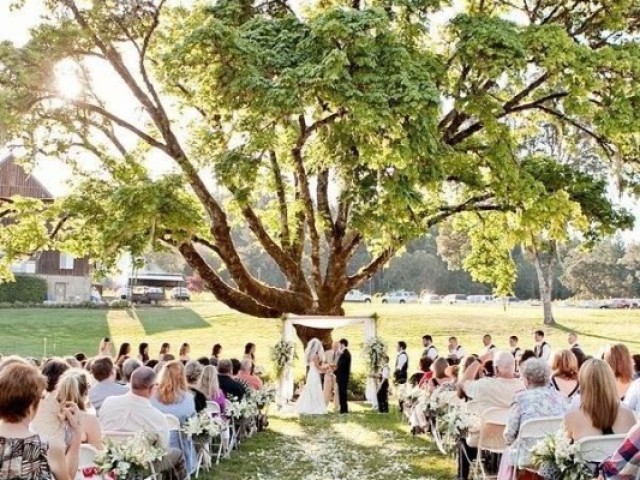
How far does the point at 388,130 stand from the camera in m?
14.1

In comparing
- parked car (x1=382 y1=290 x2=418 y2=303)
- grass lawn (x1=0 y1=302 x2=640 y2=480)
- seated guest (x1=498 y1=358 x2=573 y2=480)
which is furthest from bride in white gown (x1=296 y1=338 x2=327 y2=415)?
parked car (x1=382 y1=290 x2=418 y2=303)

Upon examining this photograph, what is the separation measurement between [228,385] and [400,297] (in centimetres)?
6034

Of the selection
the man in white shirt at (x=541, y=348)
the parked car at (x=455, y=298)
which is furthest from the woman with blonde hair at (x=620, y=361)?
the parked car at (x=455, y=298)

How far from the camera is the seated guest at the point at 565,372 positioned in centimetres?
810

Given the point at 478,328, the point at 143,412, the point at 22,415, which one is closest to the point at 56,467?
the point at 22,415

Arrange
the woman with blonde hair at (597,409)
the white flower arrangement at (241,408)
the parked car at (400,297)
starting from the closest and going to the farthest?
the woman with blonde hair at (597,409) < the white flower arrangement at (241,408) < the parked car at (400,297)

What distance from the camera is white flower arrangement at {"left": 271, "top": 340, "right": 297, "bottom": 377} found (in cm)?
2053

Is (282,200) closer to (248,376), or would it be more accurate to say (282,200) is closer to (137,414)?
(248,376)

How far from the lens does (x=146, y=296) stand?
58.4 metres

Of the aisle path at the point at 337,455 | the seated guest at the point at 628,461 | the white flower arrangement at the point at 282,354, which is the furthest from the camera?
the white flower arrangement at the point at 282,354

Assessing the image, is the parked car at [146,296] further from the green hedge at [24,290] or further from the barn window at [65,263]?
the green hedge at [24,290]

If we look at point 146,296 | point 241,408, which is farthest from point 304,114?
point 146,296

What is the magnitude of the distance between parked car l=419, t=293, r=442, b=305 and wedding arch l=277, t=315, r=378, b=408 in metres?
46.2

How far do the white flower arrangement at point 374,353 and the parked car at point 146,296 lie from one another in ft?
130
